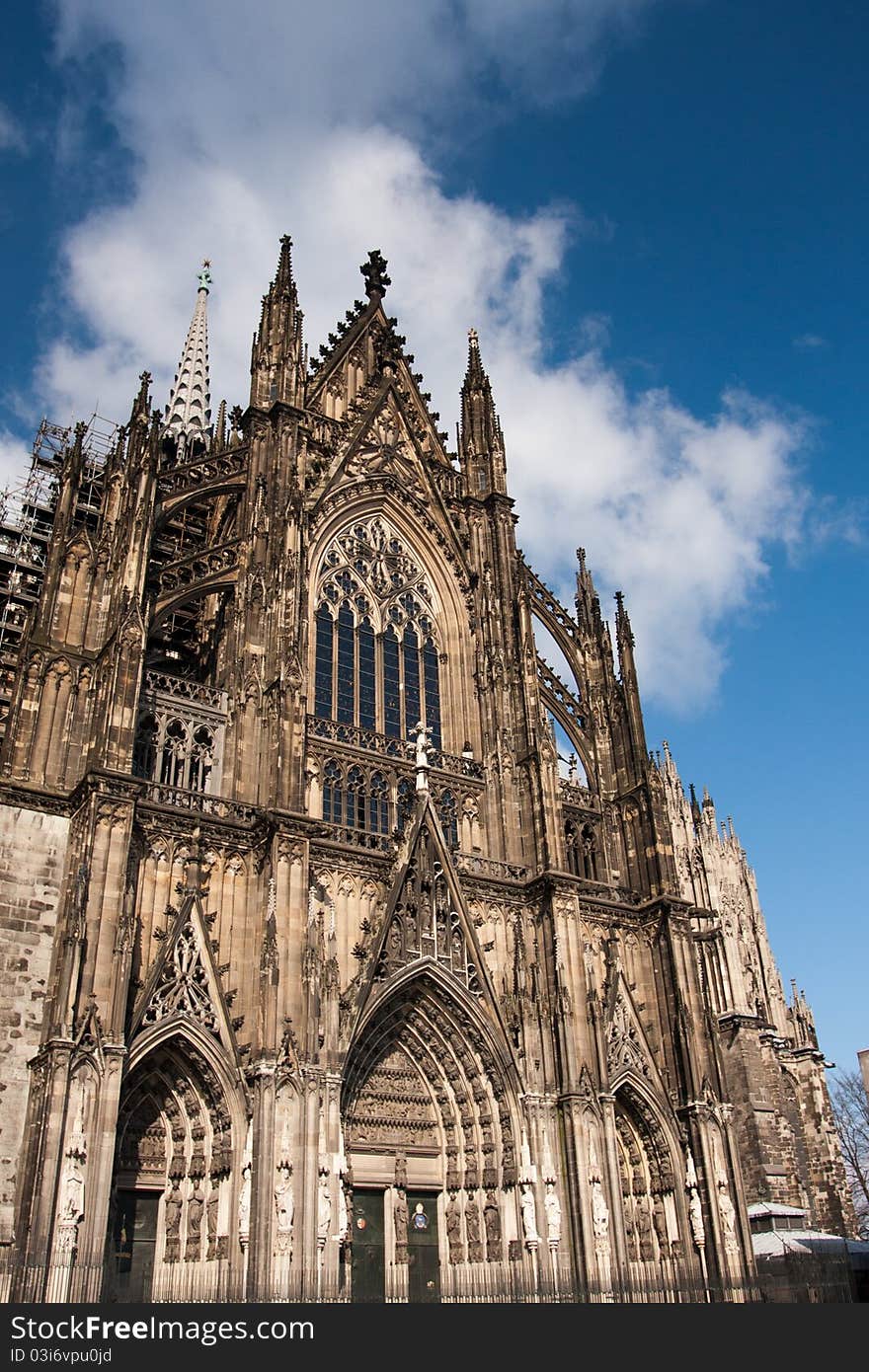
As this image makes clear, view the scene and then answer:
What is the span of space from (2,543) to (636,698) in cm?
2017

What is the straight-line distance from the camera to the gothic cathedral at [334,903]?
64.6ft

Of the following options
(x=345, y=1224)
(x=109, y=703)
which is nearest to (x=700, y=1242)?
(x=345, y=1224)

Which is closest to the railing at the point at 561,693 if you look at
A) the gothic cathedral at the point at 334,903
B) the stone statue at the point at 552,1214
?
the gothic cathedral at the point at 334,903

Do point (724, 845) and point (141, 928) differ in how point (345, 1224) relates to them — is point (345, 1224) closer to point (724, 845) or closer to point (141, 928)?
point (141, 928)

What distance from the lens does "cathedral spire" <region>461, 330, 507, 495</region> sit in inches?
1359

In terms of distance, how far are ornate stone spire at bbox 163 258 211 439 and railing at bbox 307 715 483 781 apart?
955 inches

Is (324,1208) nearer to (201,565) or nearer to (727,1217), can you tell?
(727,1217)

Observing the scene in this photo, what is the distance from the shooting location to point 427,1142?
23984 millimetres

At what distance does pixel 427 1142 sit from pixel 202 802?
875 centimetres

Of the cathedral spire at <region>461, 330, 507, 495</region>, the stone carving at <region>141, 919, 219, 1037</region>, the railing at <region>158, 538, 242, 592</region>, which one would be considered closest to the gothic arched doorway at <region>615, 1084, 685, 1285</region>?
the stone carving at <region>141, 919, 219, 1037</region>

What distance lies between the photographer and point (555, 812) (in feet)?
92.0

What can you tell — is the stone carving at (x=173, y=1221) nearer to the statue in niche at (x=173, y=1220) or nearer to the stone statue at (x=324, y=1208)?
the statue in niche at (x=173, y=1220)

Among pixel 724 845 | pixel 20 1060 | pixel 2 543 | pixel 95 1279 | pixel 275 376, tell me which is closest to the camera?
pixel 95 1279

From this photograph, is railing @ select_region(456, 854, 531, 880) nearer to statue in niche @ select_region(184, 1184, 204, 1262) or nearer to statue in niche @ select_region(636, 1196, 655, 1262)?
statue in niche @ select_region(636, 1196, 655, 1262)
